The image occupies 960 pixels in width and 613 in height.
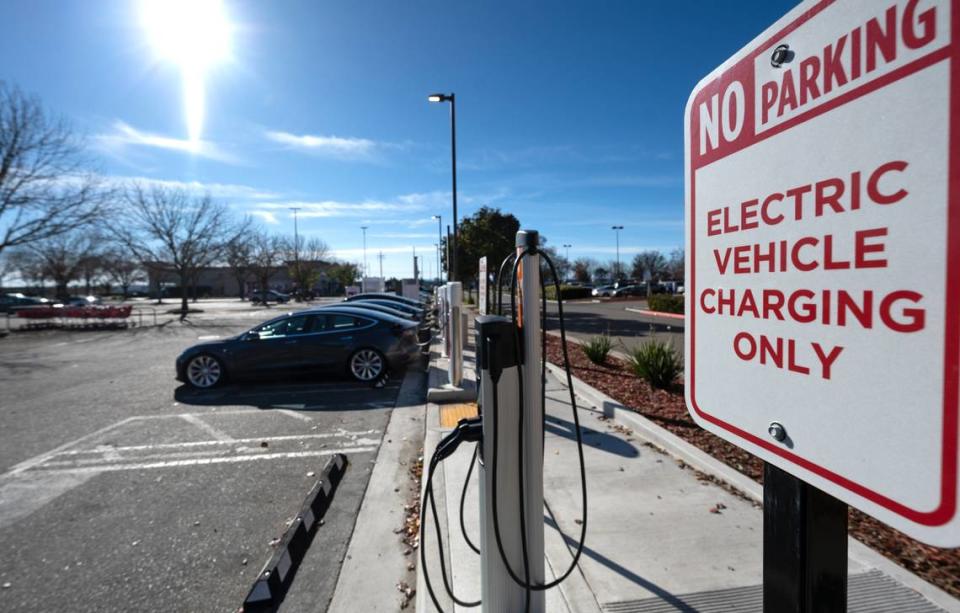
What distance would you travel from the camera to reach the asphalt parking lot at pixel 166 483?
3129 millimetres

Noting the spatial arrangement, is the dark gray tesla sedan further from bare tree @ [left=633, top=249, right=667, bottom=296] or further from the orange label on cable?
bare tree @ [left=633, top=249, right=667, bottom=296]

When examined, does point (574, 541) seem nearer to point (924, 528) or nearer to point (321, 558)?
point (321, 558)

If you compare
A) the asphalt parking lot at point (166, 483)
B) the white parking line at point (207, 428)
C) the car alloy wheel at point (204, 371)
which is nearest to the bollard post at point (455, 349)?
the asphalt parking lot at point (166, 483)

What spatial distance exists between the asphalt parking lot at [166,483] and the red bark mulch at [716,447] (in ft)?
10.2

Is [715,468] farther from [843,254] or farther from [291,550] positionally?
[843,254]

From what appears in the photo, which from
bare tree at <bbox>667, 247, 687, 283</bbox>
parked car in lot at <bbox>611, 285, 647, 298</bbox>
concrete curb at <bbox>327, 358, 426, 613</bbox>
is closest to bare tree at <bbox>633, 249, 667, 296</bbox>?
bare tree at <bbox>667, 247, 687, 283</bbox>

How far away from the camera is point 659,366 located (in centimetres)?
682

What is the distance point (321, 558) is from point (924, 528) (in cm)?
335

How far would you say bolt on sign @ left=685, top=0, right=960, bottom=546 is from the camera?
0.78m

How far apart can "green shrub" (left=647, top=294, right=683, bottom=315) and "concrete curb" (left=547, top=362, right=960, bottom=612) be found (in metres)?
15.2

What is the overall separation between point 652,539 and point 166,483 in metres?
4.15

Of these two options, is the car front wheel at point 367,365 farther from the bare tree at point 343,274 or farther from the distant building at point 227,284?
the bare tree at point 343,274

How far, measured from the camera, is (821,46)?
3.34 ft

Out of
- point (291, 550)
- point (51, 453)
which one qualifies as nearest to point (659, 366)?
point (291, 550)
